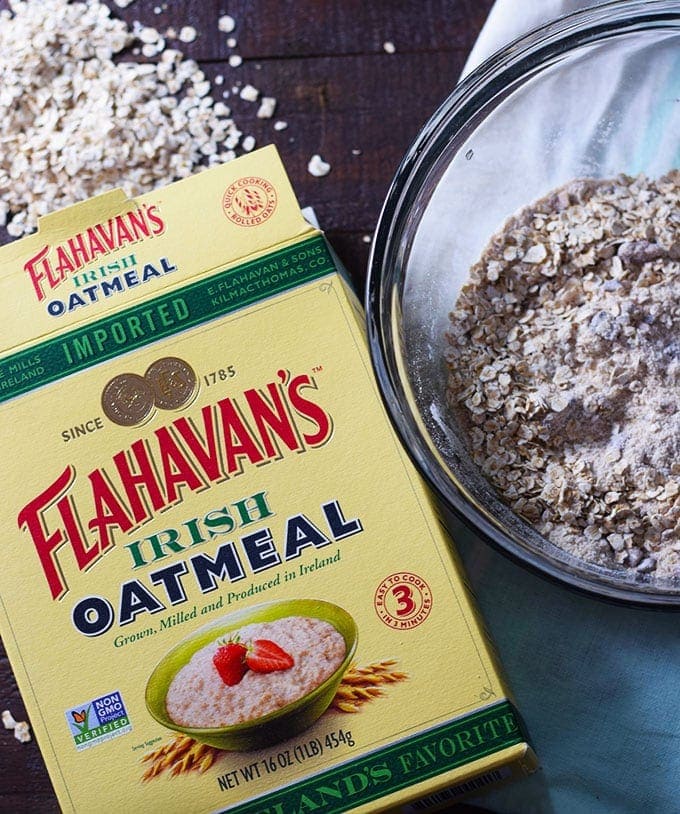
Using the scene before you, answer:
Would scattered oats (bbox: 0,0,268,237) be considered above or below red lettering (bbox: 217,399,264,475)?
above

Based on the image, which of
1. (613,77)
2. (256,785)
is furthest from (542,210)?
(256,785)

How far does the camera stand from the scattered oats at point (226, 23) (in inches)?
43.5

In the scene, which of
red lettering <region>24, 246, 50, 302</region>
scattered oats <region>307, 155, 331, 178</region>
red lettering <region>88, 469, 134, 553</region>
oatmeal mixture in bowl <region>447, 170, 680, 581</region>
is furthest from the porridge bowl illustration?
scattered oats <region>307, 155, 331, 178</region>

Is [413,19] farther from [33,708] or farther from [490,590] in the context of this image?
[33,708]

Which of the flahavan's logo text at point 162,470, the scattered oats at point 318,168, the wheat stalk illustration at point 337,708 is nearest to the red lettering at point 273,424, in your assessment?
the flahavan's logo text at point 162,470

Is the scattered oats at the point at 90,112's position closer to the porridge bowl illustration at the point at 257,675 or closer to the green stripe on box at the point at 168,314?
the green stripe on box at the point at 168,314

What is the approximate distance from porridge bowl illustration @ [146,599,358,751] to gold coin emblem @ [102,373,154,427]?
0.21 metres

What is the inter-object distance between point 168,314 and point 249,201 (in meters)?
0.14

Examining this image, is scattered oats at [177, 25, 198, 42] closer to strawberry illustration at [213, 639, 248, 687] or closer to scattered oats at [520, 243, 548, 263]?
scattered oats at [520, 243, 548, 263]

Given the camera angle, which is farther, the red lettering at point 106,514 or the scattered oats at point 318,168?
the scattered oats at point 318,168

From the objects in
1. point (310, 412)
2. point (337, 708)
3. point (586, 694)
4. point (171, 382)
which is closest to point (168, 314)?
point (171, 382)

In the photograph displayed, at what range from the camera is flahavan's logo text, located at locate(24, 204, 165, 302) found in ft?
2.95

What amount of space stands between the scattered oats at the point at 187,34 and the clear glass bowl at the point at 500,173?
37cm

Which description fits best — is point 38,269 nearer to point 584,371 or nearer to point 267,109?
point 267,109
